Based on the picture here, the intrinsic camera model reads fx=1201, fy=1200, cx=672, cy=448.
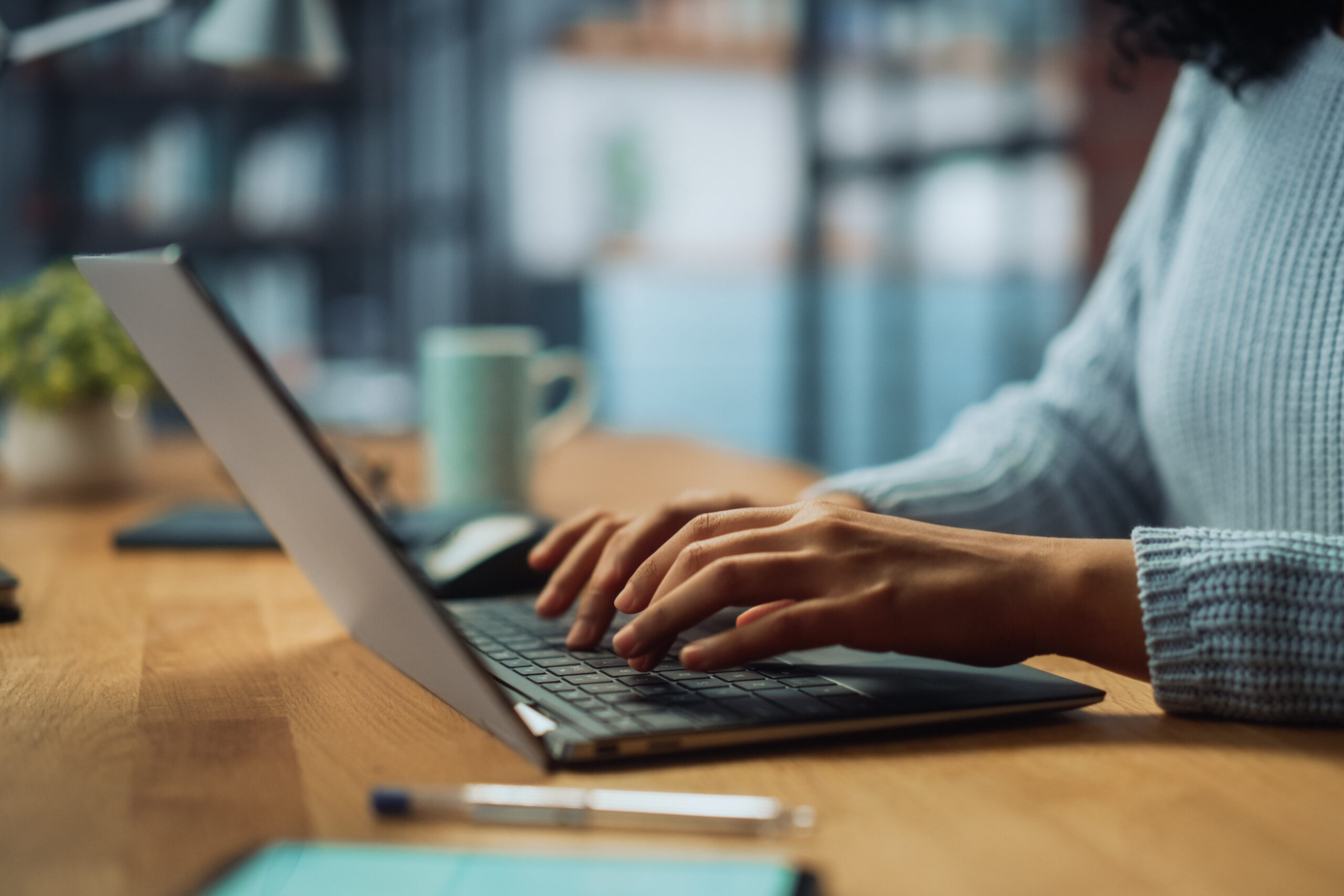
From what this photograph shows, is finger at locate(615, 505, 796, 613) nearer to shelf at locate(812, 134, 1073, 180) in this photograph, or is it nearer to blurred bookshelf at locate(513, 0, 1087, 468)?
blurred bookshelf at locate(513, 0, 1087, 468)

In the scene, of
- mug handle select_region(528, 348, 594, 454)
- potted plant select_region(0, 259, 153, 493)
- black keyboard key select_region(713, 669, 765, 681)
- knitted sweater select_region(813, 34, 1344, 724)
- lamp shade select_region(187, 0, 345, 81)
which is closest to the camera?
black keyboard key select_region(713, 669, 765, 681)

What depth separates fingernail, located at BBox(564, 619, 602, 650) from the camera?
59 centimetres

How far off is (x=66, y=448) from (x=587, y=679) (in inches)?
41.5

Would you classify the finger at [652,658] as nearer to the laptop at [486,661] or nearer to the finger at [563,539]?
the laptop at [486,661]

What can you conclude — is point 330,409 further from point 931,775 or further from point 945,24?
point 945,24

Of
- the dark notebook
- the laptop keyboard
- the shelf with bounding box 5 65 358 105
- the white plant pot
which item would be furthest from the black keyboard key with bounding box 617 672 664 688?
the shelf with bounding box 5 65 358 105

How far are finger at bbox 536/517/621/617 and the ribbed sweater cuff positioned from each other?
287 millimetres

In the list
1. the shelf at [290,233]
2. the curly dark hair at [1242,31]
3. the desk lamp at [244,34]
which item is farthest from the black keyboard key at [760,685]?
the shelf at [290,233]

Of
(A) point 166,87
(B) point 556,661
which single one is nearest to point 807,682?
(B) point 556,661

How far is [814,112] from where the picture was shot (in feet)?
11.5

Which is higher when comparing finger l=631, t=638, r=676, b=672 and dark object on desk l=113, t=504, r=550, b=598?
finger l=631, t=638, r=676, b=672

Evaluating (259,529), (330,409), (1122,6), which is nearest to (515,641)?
(259,529)

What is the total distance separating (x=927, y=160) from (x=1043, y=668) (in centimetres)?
310

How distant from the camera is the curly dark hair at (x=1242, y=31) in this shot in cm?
86
